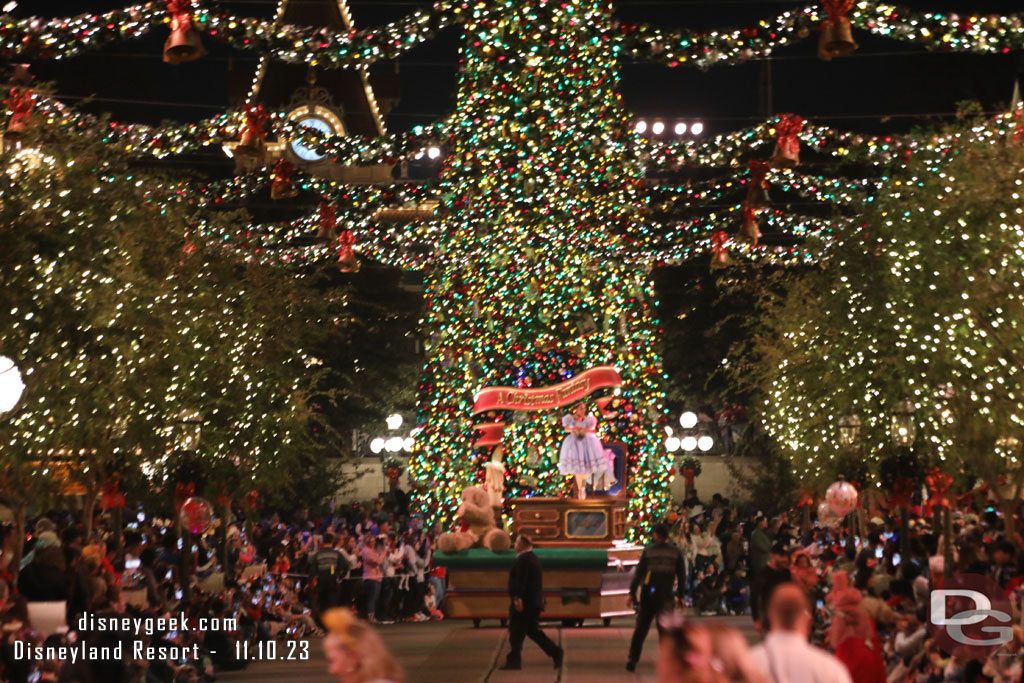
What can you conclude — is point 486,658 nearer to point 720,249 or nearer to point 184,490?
point 184,490

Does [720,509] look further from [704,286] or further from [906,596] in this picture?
[906,596]

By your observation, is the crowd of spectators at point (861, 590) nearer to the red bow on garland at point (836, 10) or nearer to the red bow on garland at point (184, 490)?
the red bow on garland at point (836, 10)

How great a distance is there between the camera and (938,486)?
2414cm

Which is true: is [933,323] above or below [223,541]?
above

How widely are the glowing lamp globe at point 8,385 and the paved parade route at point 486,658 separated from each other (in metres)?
6.45

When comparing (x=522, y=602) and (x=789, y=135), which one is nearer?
(x=522, y=602)

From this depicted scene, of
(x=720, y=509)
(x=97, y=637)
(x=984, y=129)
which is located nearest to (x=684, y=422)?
(x=720, y=509)

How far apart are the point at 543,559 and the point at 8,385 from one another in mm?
12063

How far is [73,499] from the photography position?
131 ft

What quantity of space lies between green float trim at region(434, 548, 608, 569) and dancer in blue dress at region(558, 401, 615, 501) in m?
1.04

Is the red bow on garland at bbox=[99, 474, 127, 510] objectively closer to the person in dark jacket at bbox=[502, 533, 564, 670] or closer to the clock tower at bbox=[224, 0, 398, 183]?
the person in dark jacket at bbox=[502, 533, 564, 670]

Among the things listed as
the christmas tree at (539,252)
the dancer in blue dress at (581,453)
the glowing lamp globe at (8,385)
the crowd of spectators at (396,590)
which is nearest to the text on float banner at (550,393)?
the dancer in blue dress at (581,453)

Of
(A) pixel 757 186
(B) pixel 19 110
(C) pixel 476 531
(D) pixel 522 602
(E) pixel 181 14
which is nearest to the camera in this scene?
(E) pixel 181 14

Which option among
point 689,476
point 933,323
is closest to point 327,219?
point 933,323
